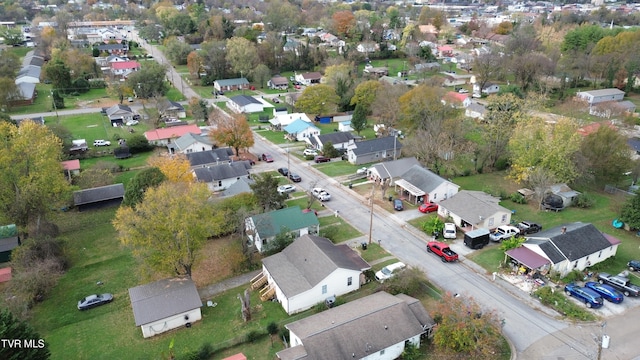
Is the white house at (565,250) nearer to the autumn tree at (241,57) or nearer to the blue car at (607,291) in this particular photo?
the blue car at (607,291)

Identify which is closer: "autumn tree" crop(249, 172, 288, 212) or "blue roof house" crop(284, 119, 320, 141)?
"autumn tree" crop(249, 172, 288, 212)

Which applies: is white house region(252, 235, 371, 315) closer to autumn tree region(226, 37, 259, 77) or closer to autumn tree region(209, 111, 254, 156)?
autumn tree region(209, 111, 254, 156)

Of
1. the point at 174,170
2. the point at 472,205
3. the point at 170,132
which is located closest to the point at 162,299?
the point at 174,170

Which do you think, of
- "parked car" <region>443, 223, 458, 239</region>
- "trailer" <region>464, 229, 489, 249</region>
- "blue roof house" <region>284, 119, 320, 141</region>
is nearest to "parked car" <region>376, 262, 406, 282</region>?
"parked car" <region>443, 223, 458, 239</region>

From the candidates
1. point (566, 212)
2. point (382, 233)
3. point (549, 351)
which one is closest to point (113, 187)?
point (382, 233)

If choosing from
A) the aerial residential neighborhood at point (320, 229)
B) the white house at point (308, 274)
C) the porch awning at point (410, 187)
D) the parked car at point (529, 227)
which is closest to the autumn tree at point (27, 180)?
the aerial residential neighborhood at point (320, 229)

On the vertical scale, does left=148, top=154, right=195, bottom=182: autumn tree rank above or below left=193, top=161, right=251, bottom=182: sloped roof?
above
